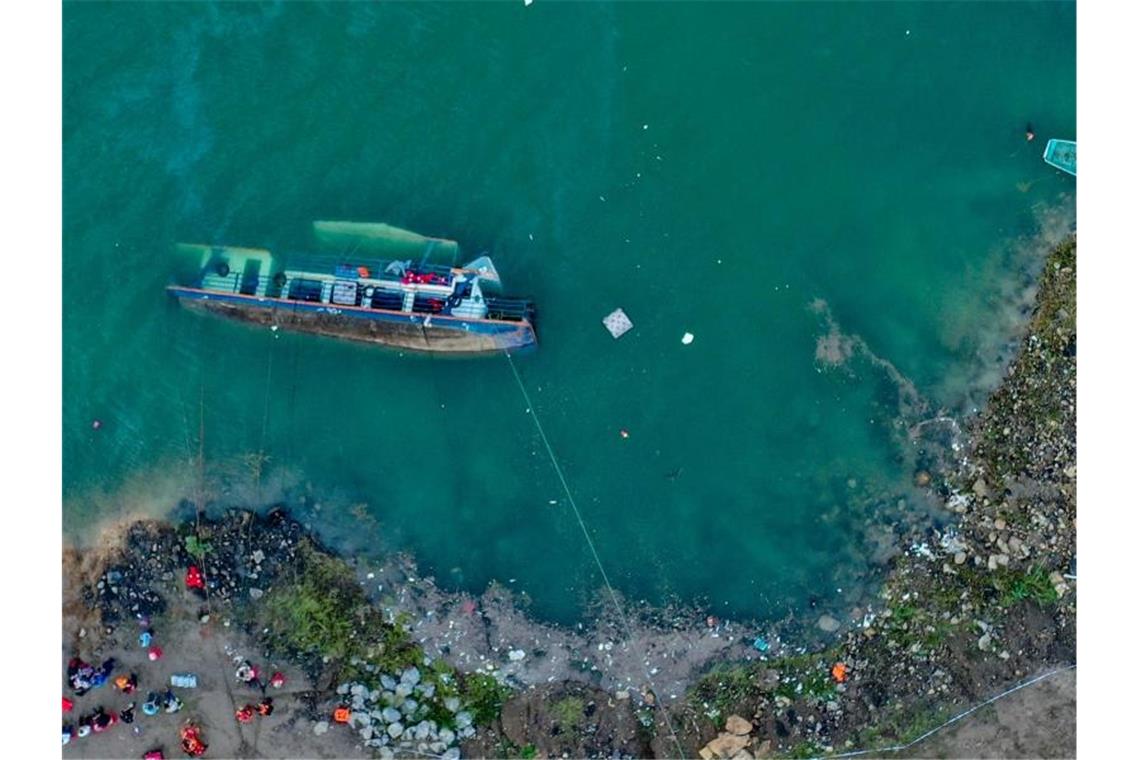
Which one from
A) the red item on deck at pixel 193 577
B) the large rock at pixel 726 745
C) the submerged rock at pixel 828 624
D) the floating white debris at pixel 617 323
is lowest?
the red item on deck at pixel 193 577

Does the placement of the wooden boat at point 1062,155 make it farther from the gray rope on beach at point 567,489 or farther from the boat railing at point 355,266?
the boat railing at point 355,266

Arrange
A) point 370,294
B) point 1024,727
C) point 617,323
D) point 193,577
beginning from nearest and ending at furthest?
point 1024,727 < point 370,294 < point 193,577 < point 617,323

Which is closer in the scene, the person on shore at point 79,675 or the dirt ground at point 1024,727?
the dirt ground at point 1024,727

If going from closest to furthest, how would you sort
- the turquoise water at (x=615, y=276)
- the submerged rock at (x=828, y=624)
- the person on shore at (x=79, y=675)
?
the person on shore at (x=79, y=675), the submerged rock at (x=828, y=624), the turquoise water at (x=615, y=276)

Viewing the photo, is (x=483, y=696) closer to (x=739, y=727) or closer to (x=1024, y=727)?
(x=739, y=727)

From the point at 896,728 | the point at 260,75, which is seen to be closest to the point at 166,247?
the point at 260,75

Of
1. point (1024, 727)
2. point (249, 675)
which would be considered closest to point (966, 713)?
point (1024, 727)

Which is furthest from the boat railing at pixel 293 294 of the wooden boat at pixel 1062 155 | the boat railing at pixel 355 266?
the wooden boat at pixel 1062 155

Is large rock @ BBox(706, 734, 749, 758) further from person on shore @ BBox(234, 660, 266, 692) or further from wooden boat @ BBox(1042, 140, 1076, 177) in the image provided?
wooden boat @ BBox(1042, 140, 1076, 177)
